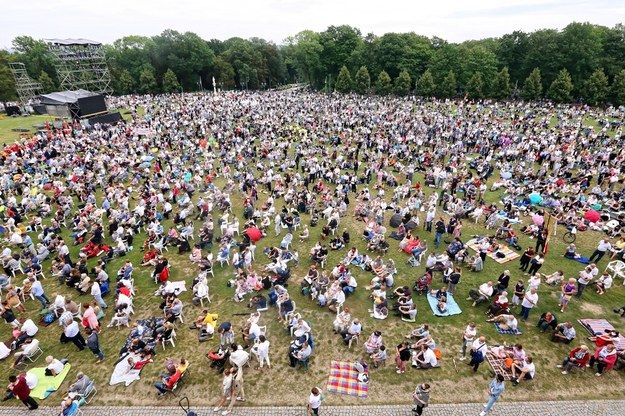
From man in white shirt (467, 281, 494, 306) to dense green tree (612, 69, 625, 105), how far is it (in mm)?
55458

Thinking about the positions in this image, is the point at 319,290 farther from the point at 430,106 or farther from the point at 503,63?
the point at 503,63

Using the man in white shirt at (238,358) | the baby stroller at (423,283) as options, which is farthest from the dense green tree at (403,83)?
the man in white shirt at (238,358)

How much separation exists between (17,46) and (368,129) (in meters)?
82.2

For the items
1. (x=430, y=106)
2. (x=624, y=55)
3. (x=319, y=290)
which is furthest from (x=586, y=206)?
(x=624, y=55)

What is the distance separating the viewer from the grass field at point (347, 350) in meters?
8.86

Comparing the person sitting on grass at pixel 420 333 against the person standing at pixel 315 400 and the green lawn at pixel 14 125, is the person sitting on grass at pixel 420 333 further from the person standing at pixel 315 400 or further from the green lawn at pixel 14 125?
the green lawn at pixel 14 125

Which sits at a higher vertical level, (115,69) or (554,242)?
(115,69)

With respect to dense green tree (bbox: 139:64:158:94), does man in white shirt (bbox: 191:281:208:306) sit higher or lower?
lower

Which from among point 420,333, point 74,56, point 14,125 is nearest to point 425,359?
point 420,333

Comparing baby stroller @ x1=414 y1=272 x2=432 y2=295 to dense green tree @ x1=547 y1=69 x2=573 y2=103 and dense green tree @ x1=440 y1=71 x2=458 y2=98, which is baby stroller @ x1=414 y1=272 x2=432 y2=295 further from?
dense green tree @ x1=440 y1=71 x2=458 y2=98

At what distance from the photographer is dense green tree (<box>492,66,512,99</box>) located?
55250 millimetres

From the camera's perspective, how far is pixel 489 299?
11953 mm

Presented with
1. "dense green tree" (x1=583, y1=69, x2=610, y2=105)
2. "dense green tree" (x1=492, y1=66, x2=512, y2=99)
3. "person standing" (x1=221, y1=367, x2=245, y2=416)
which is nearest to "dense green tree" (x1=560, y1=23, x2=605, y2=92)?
"dense green tree" (x1=583, y1=69, x2=610, y2=105)

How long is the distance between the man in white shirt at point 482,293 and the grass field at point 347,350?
346 millimetres
